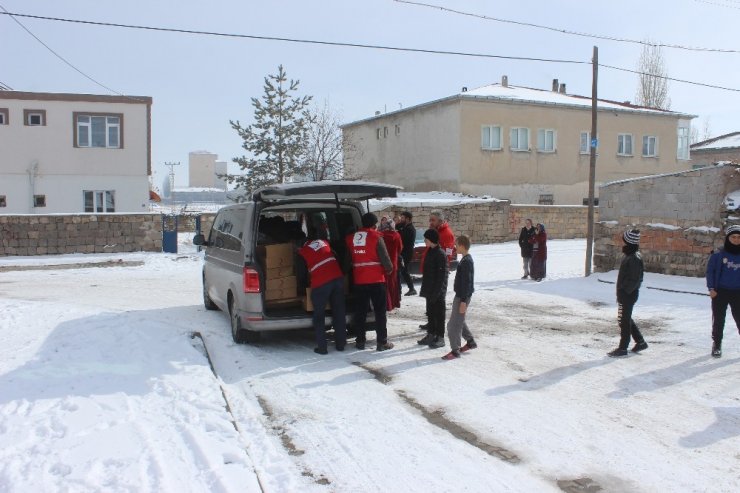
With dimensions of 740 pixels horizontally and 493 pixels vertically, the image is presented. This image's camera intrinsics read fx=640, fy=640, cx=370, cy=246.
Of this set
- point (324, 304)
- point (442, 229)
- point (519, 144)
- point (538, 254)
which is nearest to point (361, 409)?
point (324, 304)

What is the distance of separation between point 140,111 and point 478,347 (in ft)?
78.8

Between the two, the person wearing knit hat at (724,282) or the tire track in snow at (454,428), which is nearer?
the tire track in snow at (454,428)

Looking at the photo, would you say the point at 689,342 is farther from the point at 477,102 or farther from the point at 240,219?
the point at 477,102

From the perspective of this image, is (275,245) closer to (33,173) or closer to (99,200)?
(99,200)

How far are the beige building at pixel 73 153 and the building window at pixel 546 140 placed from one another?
19683mm

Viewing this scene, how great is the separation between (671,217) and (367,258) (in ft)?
32.0

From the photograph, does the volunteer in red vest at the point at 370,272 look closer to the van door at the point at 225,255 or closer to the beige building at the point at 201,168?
the van door at the point at 225,255

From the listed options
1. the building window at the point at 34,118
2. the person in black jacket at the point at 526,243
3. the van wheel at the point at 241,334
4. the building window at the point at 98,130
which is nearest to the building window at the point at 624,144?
the person in black jacket at the point at 526,243

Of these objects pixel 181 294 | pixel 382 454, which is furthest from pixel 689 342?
pixel 181 294

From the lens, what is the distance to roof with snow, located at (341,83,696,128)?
1287 inches

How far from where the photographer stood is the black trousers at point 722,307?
7523mm

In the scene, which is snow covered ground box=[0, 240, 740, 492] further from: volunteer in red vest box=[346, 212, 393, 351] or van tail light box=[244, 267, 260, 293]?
van tail light box=[244, 267, 260, 293]

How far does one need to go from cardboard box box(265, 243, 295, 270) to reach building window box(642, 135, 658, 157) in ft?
111

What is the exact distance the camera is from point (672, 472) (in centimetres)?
435
